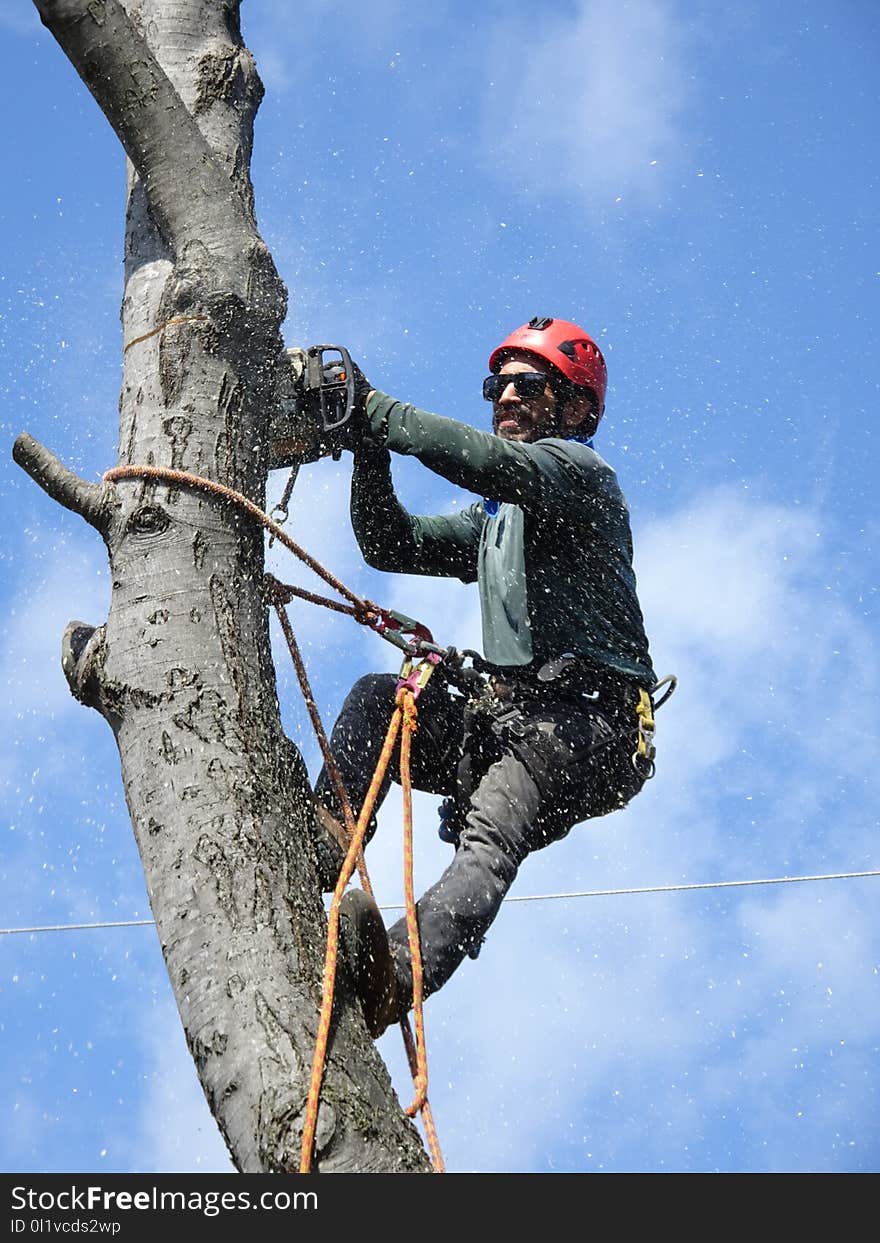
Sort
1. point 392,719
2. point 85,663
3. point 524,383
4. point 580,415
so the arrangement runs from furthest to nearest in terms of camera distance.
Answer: point 580,415
point 524,383
point 392,719
point 85,663

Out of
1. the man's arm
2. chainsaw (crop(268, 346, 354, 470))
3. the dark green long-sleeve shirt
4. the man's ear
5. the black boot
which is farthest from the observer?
the man's ear

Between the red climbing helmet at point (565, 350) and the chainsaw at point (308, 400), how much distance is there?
1.05 metres

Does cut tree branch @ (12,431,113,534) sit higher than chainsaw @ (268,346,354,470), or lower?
lower

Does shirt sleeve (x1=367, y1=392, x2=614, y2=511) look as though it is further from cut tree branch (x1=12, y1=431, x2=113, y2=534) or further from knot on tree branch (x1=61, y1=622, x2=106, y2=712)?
knot on tree branch (x1=61, y1=622, x2=106, y2=712)

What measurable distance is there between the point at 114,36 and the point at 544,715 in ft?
6.30

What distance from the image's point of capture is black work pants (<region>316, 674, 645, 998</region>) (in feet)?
11.2

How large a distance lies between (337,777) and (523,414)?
1575 mm

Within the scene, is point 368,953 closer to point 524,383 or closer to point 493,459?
point 493,459

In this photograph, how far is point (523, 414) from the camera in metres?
4.27

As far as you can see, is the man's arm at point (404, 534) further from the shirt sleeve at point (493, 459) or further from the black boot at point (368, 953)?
the black boot at point (368, 953)

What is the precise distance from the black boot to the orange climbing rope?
1.6 inches

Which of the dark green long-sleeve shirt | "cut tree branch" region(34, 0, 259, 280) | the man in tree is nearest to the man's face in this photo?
the man in tree

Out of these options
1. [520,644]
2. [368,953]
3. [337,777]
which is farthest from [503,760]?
[368,953]
